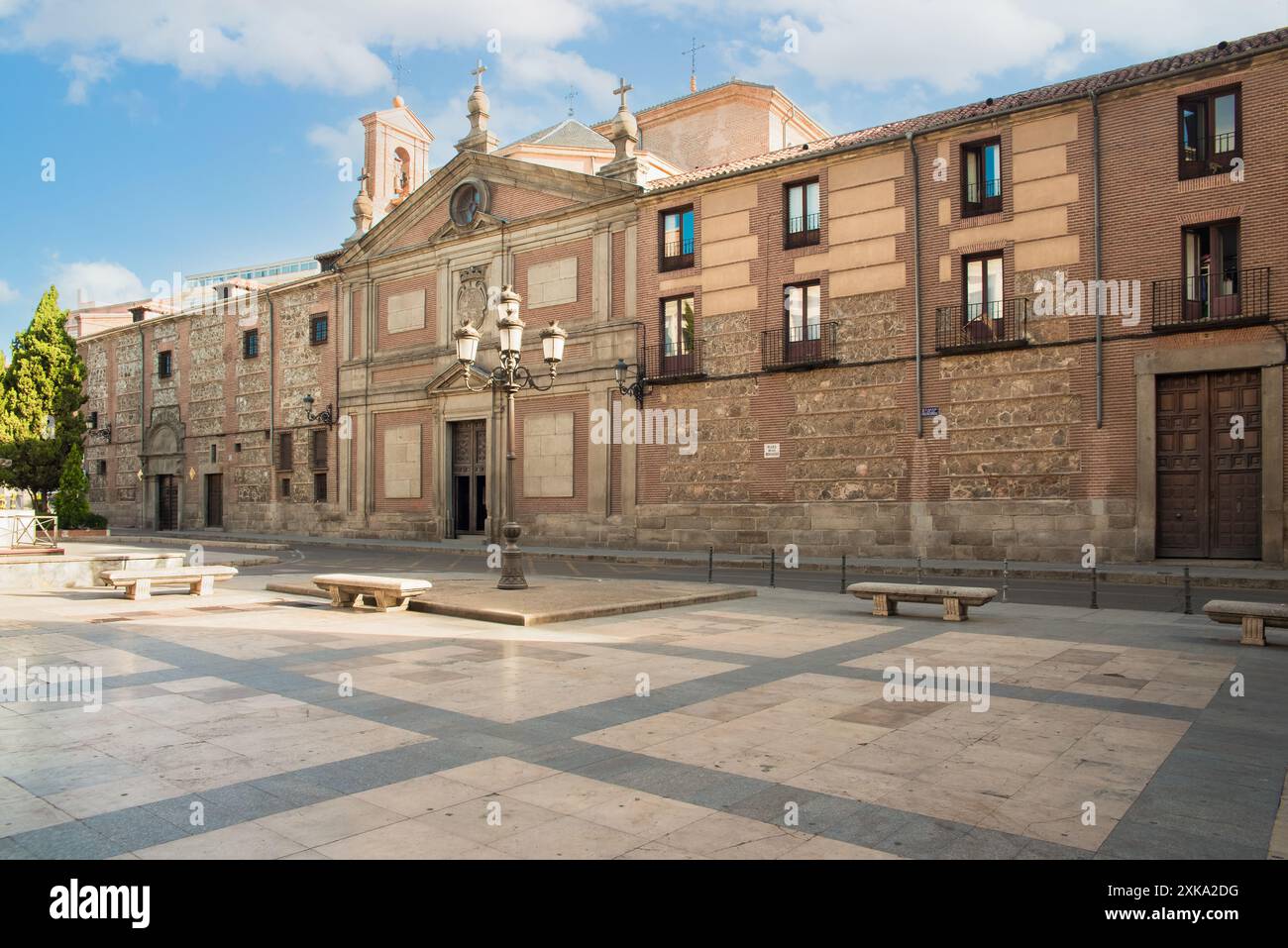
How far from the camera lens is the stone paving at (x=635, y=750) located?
391 centimetres

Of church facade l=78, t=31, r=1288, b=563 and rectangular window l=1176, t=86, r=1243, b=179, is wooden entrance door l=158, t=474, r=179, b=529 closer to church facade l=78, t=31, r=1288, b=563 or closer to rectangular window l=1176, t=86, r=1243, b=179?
church facade l=78, t=31, r=1288, b=563

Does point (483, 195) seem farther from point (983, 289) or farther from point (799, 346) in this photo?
point (983, 289)

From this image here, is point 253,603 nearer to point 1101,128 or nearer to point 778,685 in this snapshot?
point 778,685

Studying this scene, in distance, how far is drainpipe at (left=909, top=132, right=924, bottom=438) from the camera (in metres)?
21.2

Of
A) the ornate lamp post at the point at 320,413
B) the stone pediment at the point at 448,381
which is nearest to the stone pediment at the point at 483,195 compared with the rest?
the stone pediment at the point at 448,381

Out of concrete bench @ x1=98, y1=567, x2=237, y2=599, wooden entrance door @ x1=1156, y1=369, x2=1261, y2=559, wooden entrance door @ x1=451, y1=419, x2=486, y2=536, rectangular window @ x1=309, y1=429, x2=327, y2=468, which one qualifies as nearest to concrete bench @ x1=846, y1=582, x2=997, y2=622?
wooden entrance door @ x1=1156, y1=369, x2=1261, y2=559

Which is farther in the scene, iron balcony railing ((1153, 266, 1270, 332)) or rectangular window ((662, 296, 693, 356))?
rectangular window ((662, 296, 693, 356))

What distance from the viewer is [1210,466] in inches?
712

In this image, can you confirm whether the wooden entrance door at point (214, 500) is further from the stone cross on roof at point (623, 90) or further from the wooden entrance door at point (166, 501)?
the stone cross on roof at point (623, 90)

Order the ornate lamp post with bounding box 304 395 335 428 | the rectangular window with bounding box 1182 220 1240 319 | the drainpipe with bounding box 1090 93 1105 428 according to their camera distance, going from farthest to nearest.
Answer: the ornate lamp post with bounding box 304 395 335 428 < the drainpipe with bounding box 1090 93 1105 428 < the rectangular window with bounding box 1182 220 1240 319

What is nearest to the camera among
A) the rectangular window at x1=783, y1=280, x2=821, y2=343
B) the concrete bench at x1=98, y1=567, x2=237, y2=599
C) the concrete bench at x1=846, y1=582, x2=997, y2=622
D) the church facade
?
the concrete bench at x1=846, y1=582, x2=997, y2=622

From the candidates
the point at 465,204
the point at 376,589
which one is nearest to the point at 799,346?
the point at 376,589

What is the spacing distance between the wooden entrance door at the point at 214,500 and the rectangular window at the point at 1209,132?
122 feet

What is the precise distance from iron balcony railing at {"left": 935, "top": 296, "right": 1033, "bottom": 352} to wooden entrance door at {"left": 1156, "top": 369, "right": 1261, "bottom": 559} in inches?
127
